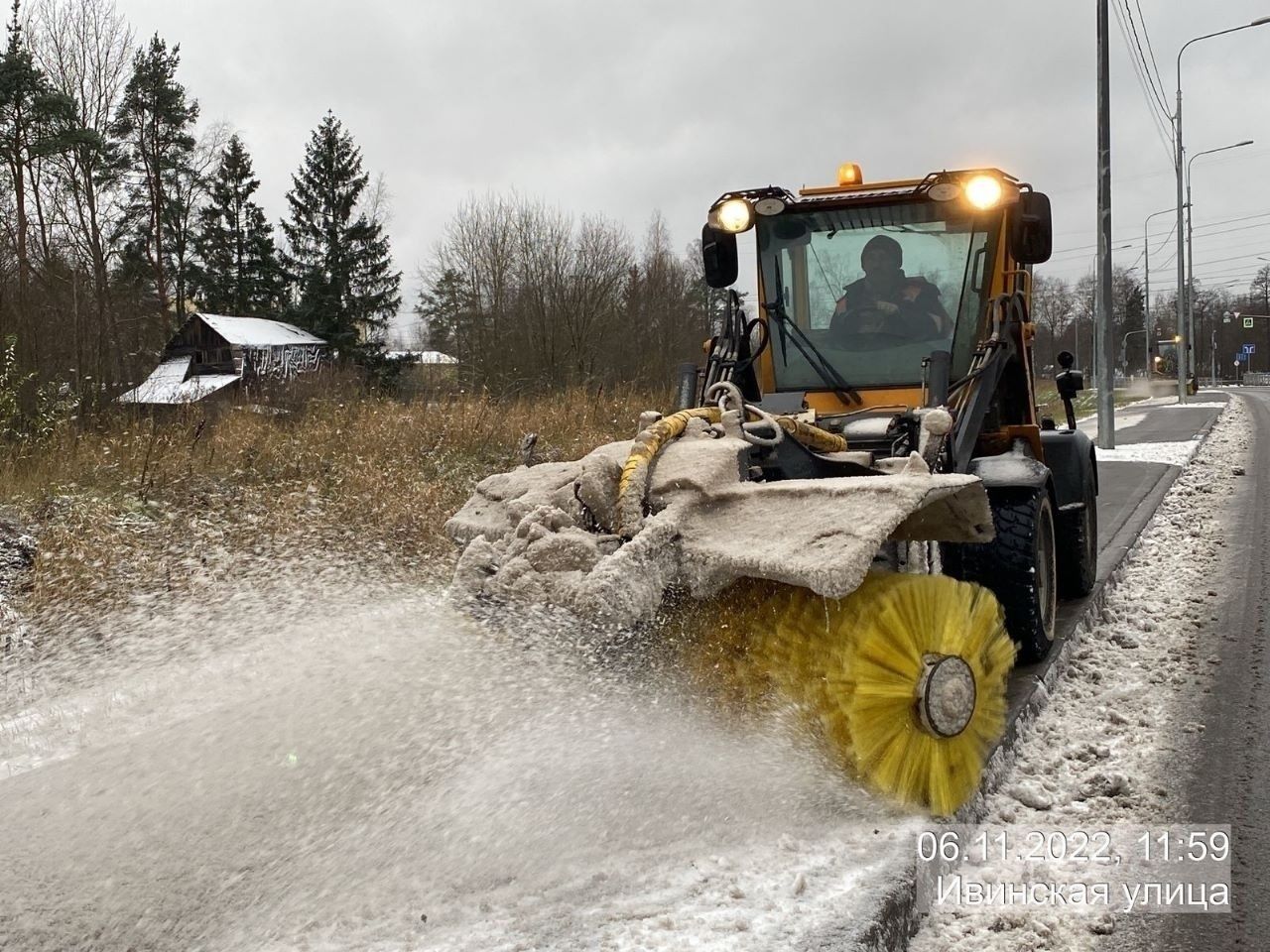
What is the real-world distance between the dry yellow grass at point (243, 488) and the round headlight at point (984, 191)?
3931 millimetres

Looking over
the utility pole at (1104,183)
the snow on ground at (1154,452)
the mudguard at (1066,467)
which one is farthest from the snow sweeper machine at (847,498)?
the utility pole at (1104,183)

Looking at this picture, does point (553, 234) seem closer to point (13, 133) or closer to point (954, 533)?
point (13, 133)

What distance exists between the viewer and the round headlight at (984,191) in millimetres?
4723

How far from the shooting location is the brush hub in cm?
309

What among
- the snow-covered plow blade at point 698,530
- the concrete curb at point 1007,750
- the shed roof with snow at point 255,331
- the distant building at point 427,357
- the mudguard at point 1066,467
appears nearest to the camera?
the concrete curb at point 1007,750

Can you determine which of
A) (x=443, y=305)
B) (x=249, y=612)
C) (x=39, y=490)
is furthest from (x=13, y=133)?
(x=249, y=612)

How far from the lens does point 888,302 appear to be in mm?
5078

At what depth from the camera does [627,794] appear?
3154 mm

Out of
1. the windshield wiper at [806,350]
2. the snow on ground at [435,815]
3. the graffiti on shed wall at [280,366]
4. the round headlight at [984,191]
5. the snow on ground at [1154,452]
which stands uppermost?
the round headlight at [984,191]

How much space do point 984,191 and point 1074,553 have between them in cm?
231

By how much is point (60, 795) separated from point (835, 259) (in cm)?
401

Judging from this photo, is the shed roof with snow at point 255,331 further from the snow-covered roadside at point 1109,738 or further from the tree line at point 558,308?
the snow-covered roadside at point 1109,738

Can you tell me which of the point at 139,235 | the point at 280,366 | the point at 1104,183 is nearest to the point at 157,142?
the point at 139,235

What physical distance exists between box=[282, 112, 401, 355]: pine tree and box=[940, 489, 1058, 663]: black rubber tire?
35.9 m
